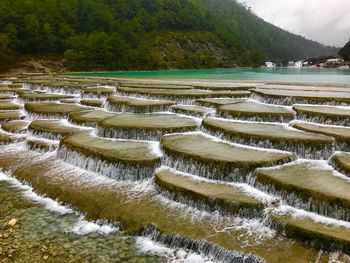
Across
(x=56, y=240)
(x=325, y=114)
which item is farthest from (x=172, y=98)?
(x=56, y=240)

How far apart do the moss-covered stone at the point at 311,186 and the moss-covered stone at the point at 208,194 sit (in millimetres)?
844

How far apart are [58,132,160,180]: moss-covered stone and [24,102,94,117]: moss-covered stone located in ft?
18.0

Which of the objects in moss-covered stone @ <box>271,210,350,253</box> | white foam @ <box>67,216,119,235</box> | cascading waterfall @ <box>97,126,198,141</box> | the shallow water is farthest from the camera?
cascading waterfall @ <box>97,126,198,141</box>

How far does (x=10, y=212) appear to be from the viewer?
38.4 ft

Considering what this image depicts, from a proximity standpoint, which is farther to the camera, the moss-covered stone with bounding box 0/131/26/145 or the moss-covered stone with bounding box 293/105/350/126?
the moss-covered stone with bounding box 0/131/26/145

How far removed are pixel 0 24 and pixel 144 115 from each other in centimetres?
6358

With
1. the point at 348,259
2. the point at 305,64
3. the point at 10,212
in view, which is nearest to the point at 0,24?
the point at 10,212

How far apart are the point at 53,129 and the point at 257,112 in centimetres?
963

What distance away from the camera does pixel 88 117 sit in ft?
65.1

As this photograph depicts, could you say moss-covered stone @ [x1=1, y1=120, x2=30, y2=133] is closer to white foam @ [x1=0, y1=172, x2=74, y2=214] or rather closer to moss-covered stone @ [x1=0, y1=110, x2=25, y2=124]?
moss-covered stone @ [x1=0, y1=110, x2=25, y2=124]

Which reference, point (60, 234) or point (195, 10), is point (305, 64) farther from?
point (60, 234)

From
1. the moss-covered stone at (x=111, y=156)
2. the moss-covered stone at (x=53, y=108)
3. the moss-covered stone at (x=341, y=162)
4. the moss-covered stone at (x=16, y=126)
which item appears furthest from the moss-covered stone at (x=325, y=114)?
the moss-covered stone at (x=16, y=126)

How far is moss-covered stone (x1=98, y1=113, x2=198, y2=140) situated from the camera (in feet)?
53.3

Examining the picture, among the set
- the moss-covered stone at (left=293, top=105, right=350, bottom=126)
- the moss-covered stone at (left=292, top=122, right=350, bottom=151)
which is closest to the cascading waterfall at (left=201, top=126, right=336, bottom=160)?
the moss-covered stone at (left=292, top=122, right=350, bottom=151)
